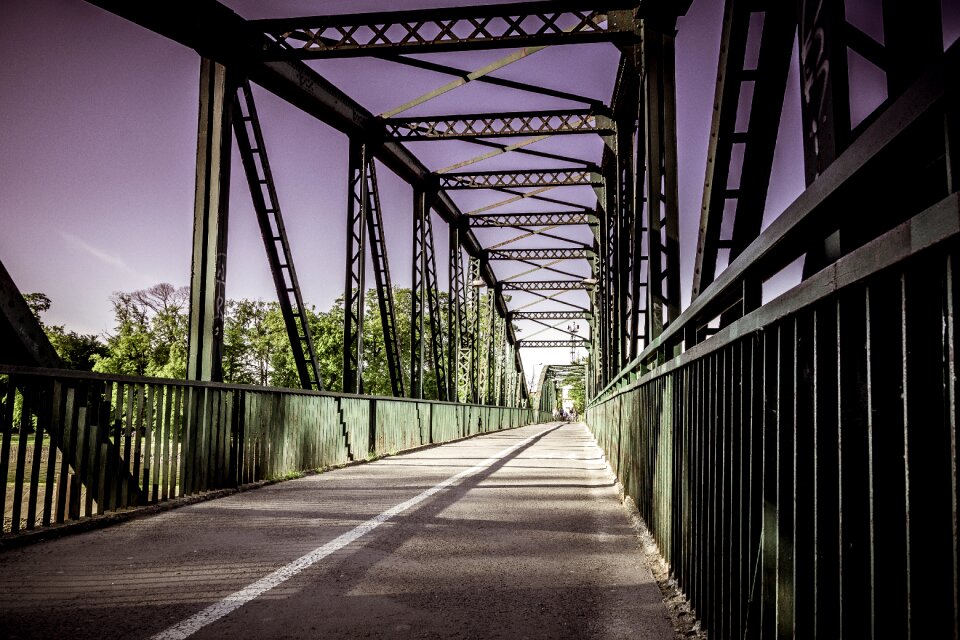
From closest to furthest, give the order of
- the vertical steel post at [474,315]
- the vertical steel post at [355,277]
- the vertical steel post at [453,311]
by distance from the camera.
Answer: the vertical steel post at [355,277] < the vertical steel post at [453,311] < the vertical steel post at [474,315]

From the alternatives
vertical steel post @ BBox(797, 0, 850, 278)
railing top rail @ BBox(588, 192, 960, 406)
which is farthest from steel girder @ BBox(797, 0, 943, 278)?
railing top rail @ BBox(588, 192, 960, 406)

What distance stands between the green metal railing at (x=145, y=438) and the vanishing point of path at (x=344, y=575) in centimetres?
37

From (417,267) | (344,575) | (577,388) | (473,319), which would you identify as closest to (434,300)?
(417,267)

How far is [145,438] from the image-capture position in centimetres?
538

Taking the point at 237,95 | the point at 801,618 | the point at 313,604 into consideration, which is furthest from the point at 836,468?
the point at 237,95

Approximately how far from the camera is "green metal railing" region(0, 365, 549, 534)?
430 centimetres

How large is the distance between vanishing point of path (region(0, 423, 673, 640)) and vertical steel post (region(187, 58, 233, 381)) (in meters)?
3.01

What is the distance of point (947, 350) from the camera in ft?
3.21

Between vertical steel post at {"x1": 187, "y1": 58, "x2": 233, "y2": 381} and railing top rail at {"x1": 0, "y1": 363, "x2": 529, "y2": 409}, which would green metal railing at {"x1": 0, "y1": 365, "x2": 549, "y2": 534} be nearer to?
railing top rail at {"x1": 0, "y1": 363, "x2": 529, "y2": 409}

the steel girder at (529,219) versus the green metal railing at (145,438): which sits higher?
the steel girder at (529,219)

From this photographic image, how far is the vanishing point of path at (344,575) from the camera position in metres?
2.59

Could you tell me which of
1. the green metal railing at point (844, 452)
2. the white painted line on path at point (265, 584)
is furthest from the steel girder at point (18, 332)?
the green metal railing at point (844, 452)

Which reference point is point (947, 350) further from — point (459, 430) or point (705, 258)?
point (459, 430)

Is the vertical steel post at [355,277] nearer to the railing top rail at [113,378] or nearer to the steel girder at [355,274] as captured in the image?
the steel girder at [355,274]
